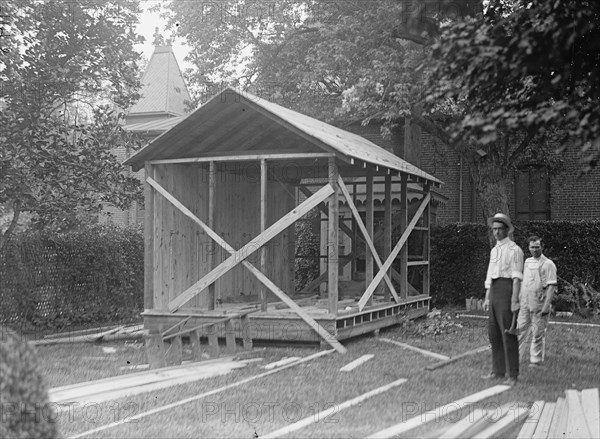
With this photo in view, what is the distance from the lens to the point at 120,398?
8422 millimetres

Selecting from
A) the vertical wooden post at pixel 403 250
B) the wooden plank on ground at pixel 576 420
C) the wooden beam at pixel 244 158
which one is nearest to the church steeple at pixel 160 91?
the vertical wooden post at pixel 403 250

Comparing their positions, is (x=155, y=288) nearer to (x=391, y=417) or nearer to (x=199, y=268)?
(x=199, y=268)

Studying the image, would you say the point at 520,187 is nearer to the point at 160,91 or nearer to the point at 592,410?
the point at 160,91

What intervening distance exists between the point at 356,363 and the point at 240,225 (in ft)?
20.3

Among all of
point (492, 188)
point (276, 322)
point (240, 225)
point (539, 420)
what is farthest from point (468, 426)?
point (492, 188)

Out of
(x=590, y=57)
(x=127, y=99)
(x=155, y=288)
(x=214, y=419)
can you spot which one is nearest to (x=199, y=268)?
(x=155, y=288)

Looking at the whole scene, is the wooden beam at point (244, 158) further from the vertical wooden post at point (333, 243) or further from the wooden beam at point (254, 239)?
the wooden beam at point (254, 239)

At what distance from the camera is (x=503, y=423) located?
7207 mm

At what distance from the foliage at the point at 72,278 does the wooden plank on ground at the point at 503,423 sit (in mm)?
10584

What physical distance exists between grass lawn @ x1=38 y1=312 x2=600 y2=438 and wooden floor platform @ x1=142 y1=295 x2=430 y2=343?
0.97 ft

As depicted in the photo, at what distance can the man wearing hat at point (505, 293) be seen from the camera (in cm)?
955

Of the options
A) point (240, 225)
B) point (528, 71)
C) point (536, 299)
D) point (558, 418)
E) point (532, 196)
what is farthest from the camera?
point (532, 196)

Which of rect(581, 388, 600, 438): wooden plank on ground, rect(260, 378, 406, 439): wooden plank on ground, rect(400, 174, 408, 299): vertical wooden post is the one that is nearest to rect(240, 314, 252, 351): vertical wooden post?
rect(260, 378, 406, 439): wooden plank on ground

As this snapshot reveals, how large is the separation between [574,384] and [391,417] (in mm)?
3151
